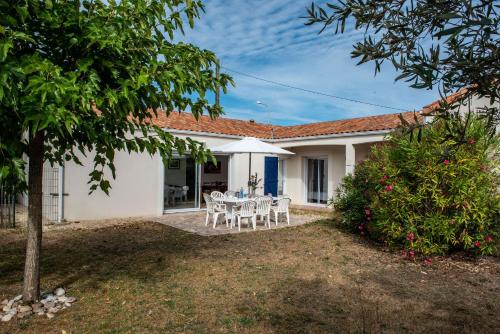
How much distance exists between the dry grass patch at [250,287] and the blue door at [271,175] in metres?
8.16

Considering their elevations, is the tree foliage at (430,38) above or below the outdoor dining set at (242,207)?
above

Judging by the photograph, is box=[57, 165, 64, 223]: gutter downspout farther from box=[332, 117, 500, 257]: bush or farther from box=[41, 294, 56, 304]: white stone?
box=[332, 117, 500, 257]: bush

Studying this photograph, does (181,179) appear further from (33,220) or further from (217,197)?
(33,220)

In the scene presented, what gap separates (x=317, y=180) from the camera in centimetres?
1792

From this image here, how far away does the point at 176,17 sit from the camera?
13.2ft

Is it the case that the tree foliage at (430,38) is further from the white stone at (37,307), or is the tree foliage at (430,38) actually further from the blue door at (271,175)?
the blue door at (271,175)

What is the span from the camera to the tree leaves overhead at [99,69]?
2857mm

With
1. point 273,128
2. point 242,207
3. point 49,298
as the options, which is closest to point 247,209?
point 242,207

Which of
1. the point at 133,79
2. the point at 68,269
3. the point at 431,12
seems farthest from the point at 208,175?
the point at 431,12

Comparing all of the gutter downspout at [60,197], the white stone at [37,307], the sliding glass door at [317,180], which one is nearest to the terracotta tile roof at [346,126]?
the sliding glass door at [317,180]

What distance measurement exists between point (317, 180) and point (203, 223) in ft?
26.4

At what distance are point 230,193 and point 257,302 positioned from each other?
829 cm

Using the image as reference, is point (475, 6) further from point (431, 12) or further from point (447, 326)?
point (447, 326)

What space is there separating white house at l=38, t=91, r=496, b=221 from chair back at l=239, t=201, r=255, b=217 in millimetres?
2401
